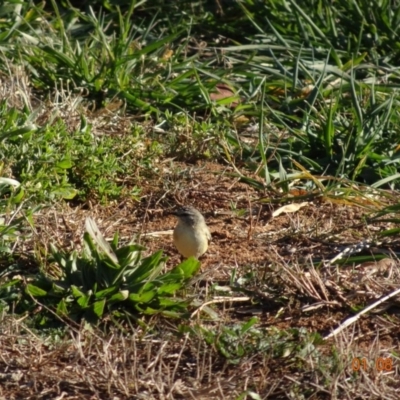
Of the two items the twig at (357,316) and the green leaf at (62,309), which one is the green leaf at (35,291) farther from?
the twig at (357,316)

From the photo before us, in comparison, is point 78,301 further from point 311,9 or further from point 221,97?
point 311,9

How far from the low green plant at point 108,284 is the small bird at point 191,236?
473 millimetres

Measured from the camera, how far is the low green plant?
5.26 meters

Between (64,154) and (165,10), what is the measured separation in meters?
3.57

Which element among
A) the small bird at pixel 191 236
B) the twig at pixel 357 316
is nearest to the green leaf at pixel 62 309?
the small bird at pixel 191 236

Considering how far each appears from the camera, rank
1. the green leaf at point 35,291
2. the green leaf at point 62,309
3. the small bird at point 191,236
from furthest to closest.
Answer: the small bird at point 191,236
the green leaf at point 35,291
the green leaf at point 62,309

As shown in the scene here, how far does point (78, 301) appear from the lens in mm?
5230

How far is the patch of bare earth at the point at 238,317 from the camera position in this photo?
4.73 meters

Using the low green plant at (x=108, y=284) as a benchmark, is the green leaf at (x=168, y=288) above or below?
below

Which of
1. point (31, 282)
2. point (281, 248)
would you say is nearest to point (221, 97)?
point (281, 248)

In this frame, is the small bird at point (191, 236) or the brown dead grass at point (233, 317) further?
the small bird at point (191, 236)

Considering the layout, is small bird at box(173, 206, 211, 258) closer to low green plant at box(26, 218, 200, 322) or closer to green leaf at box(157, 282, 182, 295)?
low green plant at box(26, 218, 200, 322)

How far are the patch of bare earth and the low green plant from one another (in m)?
0.12

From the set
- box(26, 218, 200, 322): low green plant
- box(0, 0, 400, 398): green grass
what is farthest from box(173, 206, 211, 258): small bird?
box(26, 218, 200, 322): low green plant
